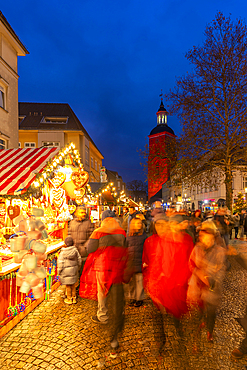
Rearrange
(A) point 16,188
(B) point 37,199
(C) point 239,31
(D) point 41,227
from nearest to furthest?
1. (D) point 41,227
2. (A) point 16,188
3. (B) point 37,199
4. (C) point 239,31

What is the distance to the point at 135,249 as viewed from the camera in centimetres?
467

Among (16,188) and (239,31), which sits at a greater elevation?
(239,31)

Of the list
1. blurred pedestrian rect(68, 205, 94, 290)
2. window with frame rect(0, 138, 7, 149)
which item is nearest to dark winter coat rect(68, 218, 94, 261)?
blurred pedestrian rect(68, 205, 94, 290)

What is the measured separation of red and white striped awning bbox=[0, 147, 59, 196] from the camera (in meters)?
5.83

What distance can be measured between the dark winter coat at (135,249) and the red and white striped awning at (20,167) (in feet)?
9.91

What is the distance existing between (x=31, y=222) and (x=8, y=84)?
1334cm

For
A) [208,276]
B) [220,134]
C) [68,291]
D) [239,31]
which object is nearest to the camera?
[208,276]

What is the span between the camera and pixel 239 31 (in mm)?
11188

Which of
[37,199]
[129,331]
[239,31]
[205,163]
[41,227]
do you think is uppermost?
[239,31]

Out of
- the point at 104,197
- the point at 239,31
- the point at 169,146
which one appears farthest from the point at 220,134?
the point at 104,197

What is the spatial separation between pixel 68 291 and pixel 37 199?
10.8 feet

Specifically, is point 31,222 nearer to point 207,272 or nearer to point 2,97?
point 207,272

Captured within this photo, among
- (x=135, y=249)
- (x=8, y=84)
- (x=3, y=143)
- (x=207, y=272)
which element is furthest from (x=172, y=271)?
(x=8, y=84)

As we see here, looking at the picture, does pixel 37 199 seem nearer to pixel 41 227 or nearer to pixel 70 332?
pixel 41 227
